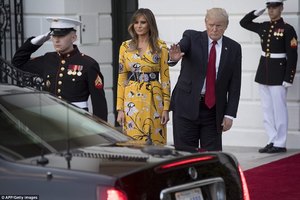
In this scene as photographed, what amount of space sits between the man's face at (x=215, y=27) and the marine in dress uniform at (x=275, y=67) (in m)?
3.47

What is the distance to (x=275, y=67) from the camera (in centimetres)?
1233

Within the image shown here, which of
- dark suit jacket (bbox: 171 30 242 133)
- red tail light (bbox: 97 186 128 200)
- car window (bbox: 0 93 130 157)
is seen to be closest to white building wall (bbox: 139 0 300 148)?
dark suit jacket (bbox: 171 30 242 133)

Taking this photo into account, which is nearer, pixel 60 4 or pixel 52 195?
pixel 52 195

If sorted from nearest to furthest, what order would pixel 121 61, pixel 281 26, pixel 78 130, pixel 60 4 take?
pixel 78 130
pixel 121 61
pixel 281 26
pixel 60 4

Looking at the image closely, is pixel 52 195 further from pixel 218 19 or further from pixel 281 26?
pixel 281 26

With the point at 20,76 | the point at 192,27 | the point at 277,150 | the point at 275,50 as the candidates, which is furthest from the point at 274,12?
the point at 20,76

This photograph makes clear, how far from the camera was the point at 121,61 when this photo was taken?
9328 millimetres

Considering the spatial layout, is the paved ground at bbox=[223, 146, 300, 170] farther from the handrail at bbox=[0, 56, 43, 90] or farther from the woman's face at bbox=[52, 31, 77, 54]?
the woman's face at bbox=[52, 31, 77, 54]

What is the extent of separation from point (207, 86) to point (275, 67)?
373 centimetres

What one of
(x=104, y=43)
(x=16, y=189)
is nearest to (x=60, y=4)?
(x=104, y=43)

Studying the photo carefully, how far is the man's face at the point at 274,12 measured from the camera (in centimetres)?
1226

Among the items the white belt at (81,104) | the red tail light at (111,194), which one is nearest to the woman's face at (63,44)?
the white belt at (81,104)

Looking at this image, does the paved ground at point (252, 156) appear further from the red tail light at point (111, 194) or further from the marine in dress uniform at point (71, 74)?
the red tail light at point (111, 194)

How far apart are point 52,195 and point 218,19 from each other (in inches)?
137
